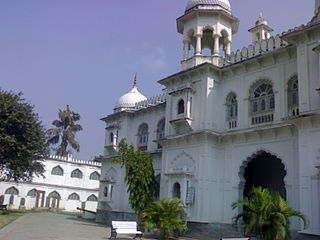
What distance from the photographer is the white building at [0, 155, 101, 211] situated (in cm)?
3903

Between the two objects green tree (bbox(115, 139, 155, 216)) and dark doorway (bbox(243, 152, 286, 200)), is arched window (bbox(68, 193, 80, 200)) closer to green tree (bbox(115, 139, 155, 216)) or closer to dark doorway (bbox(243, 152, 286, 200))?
green tree (bbox(115, 139, 155, 216))

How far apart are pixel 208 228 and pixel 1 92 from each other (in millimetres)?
16512

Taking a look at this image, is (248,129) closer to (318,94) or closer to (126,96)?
(318,94)

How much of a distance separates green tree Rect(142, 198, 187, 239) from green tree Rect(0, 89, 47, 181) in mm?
12047

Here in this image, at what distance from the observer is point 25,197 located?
129 feet

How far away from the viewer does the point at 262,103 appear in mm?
16250

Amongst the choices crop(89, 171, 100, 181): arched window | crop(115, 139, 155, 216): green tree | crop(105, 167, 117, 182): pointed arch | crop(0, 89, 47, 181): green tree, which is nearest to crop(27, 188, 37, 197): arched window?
crop(89, 171, 100, 181): arched window

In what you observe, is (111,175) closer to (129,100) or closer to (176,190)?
A: (129,100)

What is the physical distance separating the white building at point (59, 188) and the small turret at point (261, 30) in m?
26.8

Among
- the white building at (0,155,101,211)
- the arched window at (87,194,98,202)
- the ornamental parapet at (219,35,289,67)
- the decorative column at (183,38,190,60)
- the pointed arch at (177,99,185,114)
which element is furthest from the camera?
the arched window at (87,194,98,202)

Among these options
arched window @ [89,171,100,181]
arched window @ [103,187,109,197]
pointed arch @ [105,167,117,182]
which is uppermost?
arched window @ [89,171,100,181]

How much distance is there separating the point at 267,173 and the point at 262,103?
468 cm

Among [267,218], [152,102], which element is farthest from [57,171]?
[267,218]

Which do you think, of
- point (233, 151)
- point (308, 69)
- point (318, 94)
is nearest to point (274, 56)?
point (308, 69)
